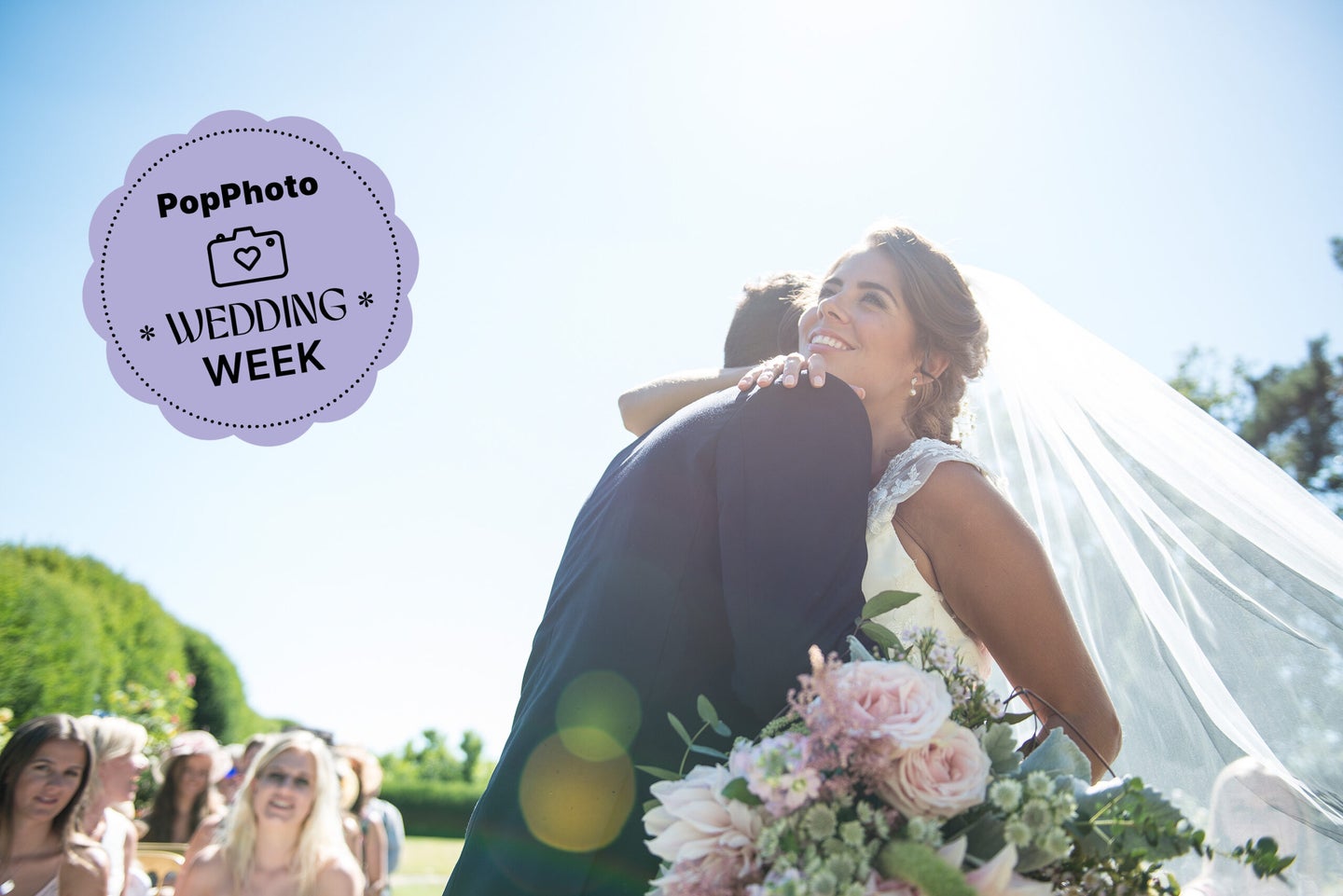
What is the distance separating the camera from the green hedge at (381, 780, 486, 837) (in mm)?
29469

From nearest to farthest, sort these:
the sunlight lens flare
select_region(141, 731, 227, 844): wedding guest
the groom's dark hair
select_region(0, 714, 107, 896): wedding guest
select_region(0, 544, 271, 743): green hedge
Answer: the sunlight lens flare, the groom's dark hair, select_region(0, 714, 107, 896): wedding guest, select_region(141, 731, 227, 844): wedding guest, select_region(0, 544, 271, 743): green hedge

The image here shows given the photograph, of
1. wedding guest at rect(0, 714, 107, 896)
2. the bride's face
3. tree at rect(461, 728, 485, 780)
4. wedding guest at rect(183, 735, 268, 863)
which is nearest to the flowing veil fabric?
the bride's face

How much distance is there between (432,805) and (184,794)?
22948mm

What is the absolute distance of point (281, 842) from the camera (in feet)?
19.6

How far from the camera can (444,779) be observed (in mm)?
35406

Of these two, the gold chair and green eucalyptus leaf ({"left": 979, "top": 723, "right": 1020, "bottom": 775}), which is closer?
green eucalyptus leaf ({"left": 979, "top": 723, "right": 1020, "bottom": 775})

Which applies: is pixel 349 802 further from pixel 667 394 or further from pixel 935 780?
pixel 935 780

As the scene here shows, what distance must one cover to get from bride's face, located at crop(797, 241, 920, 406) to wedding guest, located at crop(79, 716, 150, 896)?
16.9ft

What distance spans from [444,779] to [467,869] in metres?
36.2

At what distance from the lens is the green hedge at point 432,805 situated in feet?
96.7

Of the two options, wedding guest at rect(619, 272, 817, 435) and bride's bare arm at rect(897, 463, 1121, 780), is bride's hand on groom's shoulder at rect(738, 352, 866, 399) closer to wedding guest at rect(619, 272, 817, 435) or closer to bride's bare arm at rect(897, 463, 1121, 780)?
bride's bare arm at rect(897, 463, 1121, 780)

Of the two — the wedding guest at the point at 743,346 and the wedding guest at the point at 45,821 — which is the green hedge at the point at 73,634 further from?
the wedding guest at the point at 743,346

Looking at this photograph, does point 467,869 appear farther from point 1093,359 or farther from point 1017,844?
point 1093,359

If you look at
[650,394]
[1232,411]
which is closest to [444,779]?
[1232,411]
